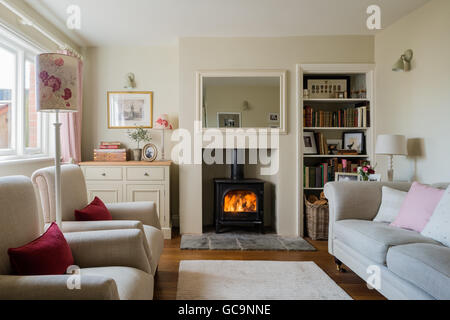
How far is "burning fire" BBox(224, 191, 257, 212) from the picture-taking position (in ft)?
12.7

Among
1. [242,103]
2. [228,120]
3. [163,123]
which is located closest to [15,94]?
[163,123]

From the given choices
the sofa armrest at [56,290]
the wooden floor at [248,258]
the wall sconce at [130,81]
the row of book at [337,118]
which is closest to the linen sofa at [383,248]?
the wooden floor at [248,258]

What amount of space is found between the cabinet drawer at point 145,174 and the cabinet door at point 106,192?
0.66 feet

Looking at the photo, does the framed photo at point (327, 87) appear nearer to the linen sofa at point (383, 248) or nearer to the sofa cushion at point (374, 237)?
the linen sofa at point (383, 248)

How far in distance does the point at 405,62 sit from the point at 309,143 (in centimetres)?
136

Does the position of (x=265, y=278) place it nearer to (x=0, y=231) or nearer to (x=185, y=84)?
(x=0, y=231)

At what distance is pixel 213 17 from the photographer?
3166 millimetres

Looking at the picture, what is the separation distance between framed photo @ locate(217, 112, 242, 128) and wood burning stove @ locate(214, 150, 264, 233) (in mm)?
694

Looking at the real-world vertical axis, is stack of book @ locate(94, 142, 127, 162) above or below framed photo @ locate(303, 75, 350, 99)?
below

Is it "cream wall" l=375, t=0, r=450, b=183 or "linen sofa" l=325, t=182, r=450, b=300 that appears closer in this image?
"linen sofa" l=325, t=182, r=450, b=300

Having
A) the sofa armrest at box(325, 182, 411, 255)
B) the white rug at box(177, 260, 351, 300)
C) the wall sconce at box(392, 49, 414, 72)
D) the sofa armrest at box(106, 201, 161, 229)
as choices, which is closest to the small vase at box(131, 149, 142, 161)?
the sofa armrest at box(106, 201, 161, 229)

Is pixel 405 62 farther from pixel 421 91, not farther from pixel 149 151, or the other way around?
pixel 149 151

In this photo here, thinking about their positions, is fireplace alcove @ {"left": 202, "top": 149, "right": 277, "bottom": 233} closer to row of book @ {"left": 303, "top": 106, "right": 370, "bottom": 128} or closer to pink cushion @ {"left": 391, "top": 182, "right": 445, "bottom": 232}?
row of book @ {"left": 303, "top": 106, "right": 370, "bottom": 128}
